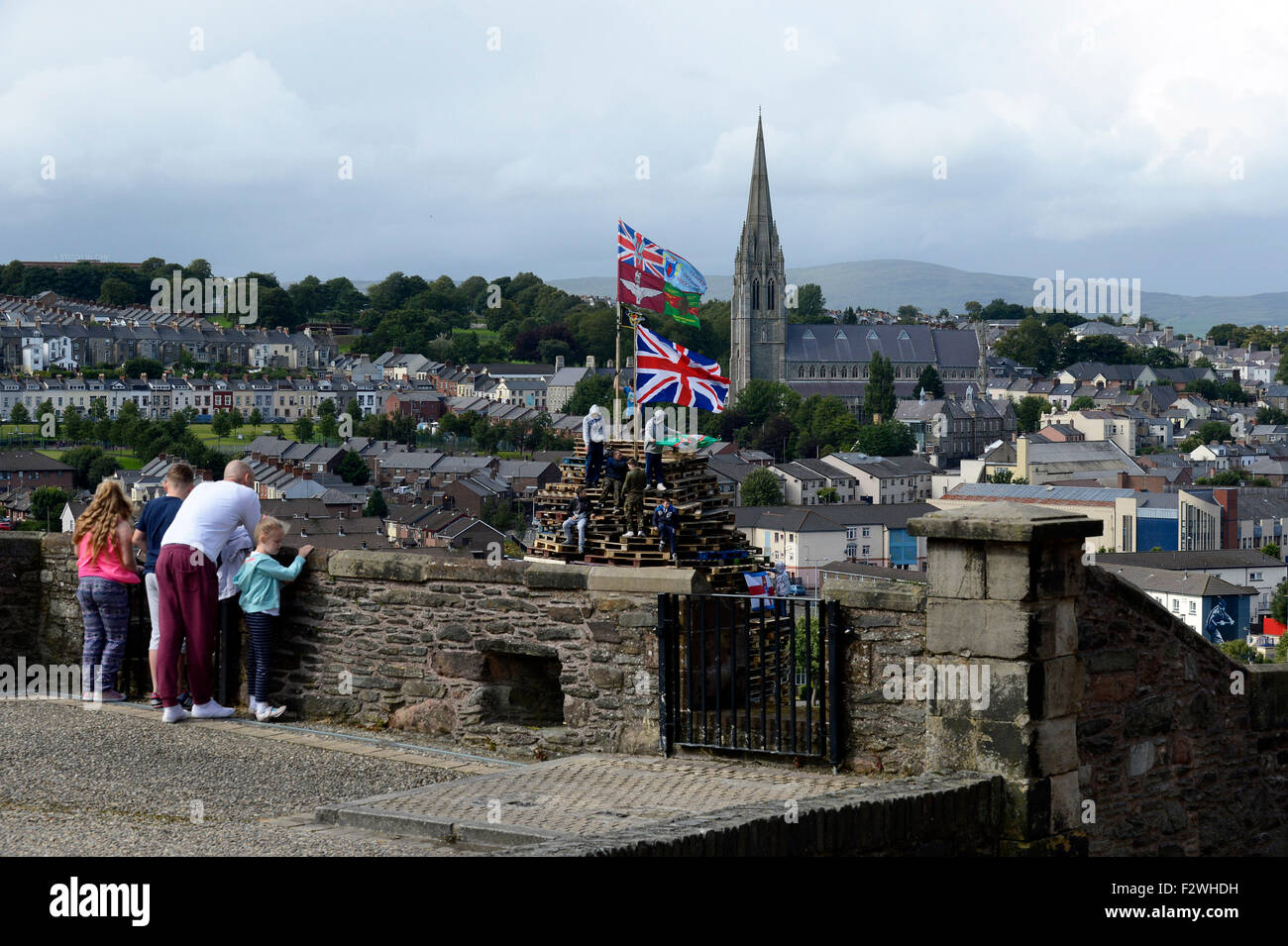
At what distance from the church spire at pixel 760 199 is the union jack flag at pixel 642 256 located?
15665 cm

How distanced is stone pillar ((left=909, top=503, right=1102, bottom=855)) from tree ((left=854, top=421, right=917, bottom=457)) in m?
162

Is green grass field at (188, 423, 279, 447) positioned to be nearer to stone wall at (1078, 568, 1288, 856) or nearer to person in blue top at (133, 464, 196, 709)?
person in blue top at (133, 464, 196, 709)

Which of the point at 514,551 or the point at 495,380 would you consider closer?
the point at 514,551

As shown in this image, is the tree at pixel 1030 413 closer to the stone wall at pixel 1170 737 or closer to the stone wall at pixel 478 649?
the stone wall at pixel 1170 737

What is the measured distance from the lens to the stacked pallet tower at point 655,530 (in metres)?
15.3

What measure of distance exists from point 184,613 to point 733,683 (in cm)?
325

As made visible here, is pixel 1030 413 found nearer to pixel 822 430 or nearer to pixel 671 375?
pixel 822 430

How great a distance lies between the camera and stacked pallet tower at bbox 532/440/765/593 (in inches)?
603

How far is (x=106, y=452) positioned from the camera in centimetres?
12988
